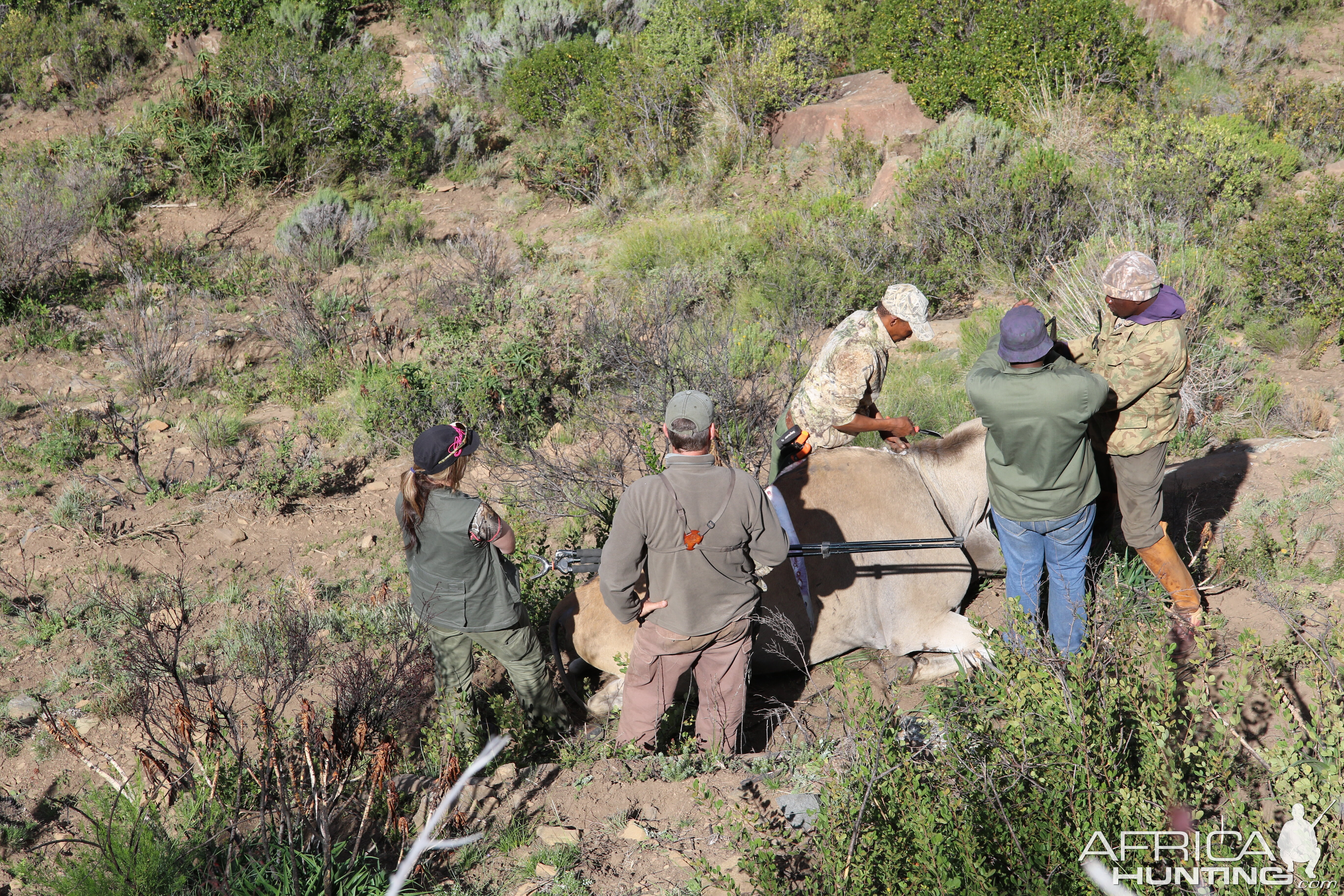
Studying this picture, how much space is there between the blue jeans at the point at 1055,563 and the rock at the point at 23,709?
16.6 feet

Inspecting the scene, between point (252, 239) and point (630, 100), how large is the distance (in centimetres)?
536

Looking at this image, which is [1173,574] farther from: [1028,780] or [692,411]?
[692,411]

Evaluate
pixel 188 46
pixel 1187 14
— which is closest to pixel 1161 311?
pixel 1187 14

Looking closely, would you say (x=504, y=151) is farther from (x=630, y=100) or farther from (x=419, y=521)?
(x=419, y=521)

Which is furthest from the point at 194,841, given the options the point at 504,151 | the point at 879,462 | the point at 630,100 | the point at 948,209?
the point at 504,151

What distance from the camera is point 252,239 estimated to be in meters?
11.1

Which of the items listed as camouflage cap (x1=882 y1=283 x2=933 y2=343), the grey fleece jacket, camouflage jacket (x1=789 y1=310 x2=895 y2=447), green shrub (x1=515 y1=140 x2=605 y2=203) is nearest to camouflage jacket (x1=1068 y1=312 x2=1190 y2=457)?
camouflage cap (x1=882 y1=283 x2=933 y2=343)

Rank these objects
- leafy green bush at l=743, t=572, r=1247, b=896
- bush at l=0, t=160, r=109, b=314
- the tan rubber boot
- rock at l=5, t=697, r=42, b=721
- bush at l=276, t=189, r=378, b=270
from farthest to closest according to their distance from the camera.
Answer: bush at l=276, t=189, r=378, b=270, bush at l=0, t=160, r=109, b=314, rock at l=5, t=697, r=42, b=721, the tan rubber boot, leafy green bush at l=743, t=572, r=1247, b=896

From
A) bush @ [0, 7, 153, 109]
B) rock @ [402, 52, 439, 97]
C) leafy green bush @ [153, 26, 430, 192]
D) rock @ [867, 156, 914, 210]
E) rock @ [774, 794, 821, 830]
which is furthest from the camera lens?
rock @ [402, 52, 439, 97]

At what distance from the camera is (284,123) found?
11.9 meters

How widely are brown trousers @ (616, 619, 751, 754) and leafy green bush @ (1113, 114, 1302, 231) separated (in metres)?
6.72

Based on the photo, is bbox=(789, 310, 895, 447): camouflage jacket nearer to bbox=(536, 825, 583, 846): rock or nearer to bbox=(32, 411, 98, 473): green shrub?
bbox=(536, 825, 583, 846): rock

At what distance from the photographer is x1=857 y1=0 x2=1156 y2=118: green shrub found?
35.7ft

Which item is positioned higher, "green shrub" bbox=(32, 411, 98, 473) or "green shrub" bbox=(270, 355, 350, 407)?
"green shrub" bbox=(32, 411, 98, 473)
